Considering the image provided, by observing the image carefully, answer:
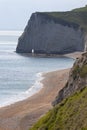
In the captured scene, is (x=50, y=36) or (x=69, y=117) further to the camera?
(x=50, y=36)

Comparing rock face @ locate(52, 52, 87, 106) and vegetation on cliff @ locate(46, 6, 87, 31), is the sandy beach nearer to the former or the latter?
rock face @ locate(52, 52, 87, 106)

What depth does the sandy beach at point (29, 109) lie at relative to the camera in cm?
4766

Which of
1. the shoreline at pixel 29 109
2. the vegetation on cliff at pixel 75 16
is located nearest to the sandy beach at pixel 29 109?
the shoreline at pixel 29 109

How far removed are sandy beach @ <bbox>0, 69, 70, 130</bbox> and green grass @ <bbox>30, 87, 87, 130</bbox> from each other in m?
22.3

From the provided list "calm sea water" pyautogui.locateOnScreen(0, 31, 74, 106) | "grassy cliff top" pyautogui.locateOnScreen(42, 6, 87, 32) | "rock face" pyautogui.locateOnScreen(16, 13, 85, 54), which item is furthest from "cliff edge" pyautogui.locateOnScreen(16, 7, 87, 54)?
"calm sea water" pyautogui.locateOnScreen(0, 31, 74, 106)

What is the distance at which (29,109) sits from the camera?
57.5 meters

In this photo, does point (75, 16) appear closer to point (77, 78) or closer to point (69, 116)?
point (77, 78)

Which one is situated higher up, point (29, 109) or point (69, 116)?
point (69, 116)

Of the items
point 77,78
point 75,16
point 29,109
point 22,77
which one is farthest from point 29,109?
point 75,16

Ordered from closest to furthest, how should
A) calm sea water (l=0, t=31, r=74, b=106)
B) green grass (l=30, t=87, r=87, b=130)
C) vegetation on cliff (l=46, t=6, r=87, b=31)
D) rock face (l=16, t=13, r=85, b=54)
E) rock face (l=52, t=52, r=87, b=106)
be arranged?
green grass (l=30, t=87, r=87, b=130) < rock face (l=52, t=52, r=87, b=106) < calm sea water (l=0, t=31, r=74, b=106) < rock face (l=16, t=13, r=85, b=54) < vegetation on cliff (l=46, t=6, r=87, b=31)

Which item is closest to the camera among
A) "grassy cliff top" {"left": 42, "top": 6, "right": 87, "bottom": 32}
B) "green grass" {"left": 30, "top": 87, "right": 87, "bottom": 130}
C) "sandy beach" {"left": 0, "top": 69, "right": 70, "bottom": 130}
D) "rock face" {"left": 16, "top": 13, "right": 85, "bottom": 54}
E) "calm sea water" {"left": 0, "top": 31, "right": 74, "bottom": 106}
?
"green grass" {"left": 30, "top": 87, "right": 87, "bottom": 130}

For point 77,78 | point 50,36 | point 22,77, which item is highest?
point 77,78

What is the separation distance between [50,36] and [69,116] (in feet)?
477

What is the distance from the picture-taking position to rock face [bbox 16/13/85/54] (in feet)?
538
